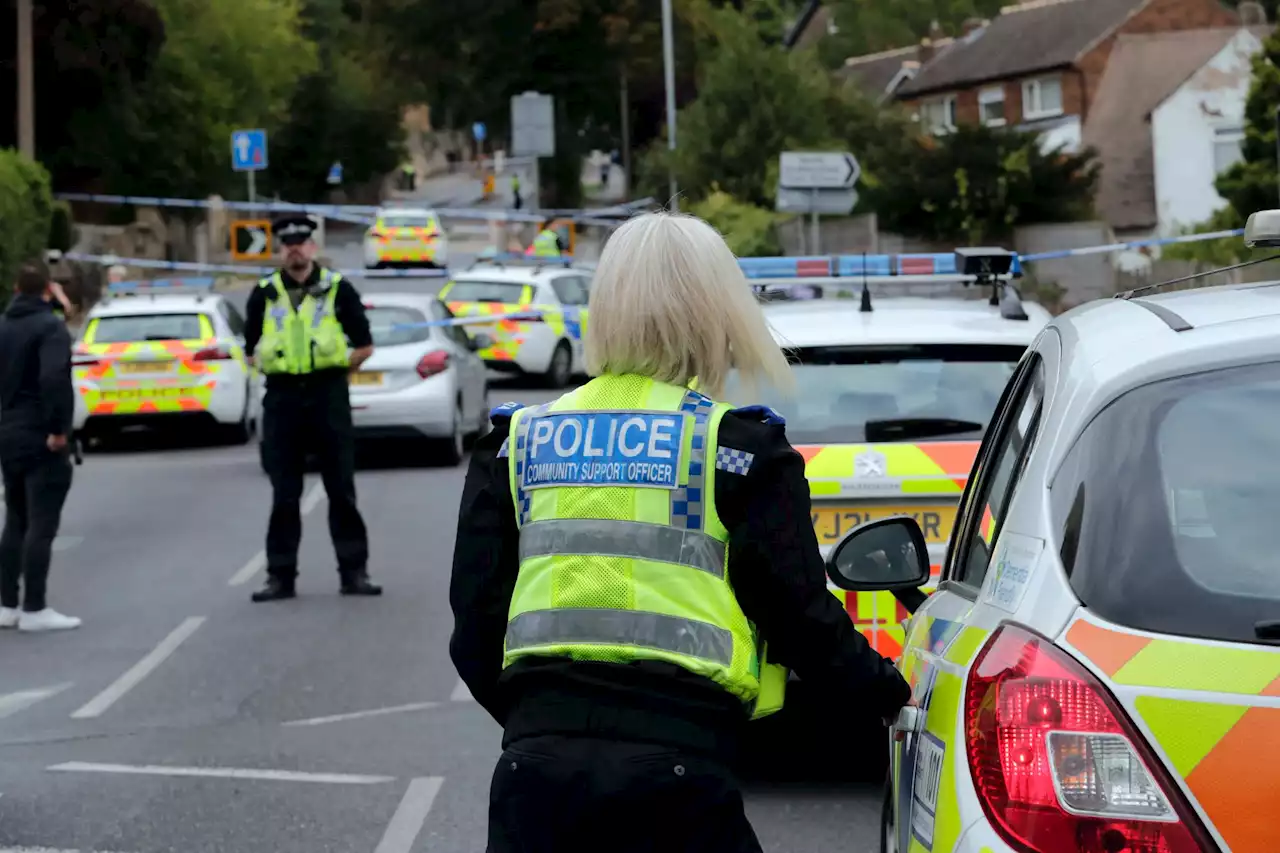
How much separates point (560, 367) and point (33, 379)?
16.4 m

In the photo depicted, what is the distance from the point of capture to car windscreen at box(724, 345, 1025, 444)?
7320 millimetres

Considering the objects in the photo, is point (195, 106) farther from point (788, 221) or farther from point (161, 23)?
point (788, 221)

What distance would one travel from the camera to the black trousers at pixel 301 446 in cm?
1191

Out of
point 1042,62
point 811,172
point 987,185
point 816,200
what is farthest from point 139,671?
point 1042,62

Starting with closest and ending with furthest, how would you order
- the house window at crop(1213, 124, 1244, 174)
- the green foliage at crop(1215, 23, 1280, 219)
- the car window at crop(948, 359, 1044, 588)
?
the car window at crop(948, 359, 1044, 588) → the green foliage at crop(1215, 23, 1280, 219) → the house window at crop(1213, 124, 1244, 174)

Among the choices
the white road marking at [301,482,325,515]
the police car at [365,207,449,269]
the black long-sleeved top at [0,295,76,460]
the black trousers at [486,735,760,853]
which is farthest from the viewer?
the police car at [365,207,449,269]

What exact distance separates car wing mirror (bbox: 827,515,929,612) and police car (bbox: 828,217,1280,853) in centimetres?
60

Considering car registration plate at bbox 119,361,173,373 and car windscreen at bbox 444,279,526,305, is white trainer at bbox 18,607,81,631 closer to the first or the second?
car registration plate at bbox 119,361,173,373

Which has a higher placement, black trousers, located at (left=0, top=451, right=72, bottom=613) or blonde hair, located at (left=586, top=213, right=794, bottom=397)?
blonde hair, located at (left=586, top=213, right=794, bottom=397)

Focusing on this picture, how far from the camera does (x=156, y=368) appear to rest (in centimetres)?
2119

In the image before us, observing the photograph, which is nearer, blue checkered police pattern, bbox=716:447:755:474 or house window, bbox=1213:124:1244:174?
blue checkered police pattern, bbox=716:447:755:474

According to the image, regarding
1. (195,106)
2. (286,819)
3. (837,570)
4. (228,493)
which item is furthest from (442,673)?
(195,106)

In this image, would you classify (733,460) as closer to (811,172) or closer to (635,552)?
(635,552)

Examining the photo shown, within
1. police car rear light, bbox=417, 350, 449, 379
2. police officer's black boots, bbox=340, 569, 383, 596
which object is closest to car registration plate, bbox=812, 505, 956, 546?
police officer's black boots, bbox=340, 569, 383, 596
